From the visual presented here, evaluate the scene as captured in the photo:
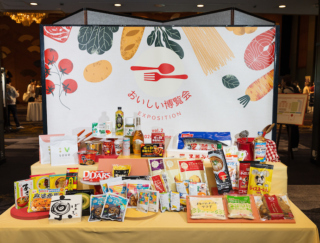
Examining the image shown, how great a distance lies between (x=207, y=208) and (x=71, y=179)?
2.89 feet

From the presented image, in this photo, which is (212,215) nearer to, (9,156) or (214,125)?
(214,125)

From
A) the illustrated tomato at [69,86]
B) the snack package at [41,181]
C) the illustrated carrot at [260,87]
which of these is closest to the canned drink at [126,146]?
the snack package at [41,181]

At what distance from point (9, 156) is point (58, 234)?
494 centimetres

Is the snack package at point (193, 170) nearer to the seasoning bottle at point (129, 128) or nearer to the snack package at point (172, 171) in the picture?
the snack package at point (172, 171)

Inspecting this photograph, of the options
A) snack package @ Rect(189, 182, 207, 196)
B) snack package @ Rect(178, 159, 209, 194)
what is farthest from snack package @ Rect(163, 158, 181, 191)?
snack package @ Rect(189, 182, 207, 196)

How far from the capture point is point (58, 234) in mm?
1633

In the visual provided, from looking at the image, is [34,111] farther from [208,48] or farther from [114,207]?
[114,207]

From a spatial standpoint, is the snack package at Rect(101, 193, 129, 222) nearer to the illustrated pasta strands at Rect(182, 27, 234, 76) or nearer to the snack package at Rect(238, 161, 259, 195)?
the snack package at Rect(238, 161, 259, 195)

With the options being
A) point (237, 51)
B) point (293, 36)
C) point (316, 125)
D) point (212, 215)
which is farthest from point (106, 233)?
point (293, 36)

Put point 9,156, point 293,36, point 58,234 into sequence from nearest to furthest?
point 58,234, point 9,156, point 293,36

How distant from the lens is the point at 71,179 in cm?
194

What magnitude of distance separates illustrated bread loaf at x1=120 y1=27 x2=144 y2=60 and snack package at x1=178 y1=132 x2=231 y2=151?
81cm

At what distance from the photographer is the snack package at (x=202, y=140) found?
2.22m

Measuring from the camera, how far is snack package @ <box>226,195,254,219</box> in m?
1.69
